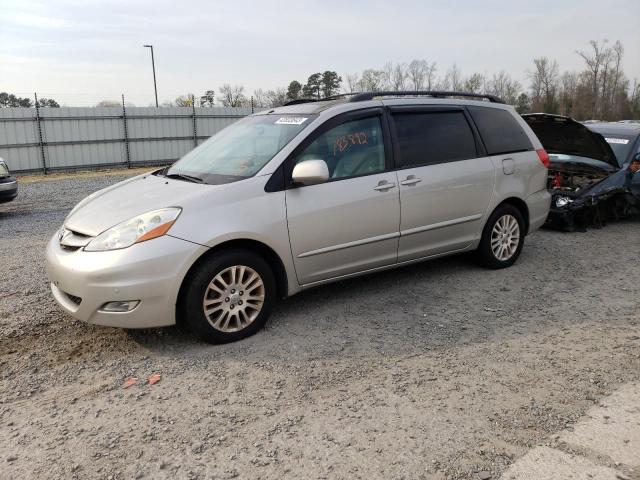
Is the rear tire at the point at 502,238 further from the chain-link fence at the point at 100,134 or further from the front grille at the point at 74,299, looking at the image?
the chain-link fence at the point at 100,134

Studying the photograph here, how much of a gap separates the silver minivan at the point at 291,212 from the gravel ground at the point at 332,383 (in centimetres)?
35

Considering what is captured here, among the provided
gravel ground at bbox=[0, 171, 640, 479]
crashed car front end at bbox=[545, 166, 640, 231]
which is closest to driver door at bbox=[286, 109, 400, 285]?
gravel ground at bbox=[0, 171, 640, 479]

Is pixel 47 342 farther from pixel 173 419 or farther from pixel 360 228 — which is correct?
pixel 360 228

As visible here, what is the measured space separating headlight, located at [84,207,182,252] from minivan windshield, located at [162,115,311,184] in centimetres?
56

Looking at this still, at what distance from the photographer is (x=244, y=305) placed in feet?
12.8

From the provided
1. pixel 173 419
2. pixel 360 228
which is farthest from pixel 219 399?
pixel 360 228

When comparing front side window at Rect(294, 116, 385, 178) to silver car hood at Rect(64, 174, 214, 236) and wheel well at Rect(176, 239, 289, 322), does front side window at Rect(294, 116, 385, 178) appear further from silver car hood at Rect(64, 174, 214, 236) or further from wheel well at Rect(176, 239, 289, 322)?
silver car hood at Rect(64, 174, 214, 236)

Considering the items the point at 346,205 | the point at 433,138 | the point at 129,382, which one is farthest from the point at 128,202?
the point at 433,138

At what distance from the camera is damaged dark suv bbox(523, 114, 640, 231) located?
296 inches

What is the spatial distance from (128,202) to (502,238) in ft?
12.4

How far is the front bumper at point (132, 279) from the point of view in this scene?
3.48 metres

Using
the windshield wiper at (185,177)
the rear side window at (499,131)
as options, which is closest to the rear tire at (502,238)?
the rear side window at (499,131)

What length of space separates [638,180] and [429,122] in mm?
4441

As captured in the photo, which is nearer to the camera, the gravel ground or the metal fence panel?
the gravel ground
